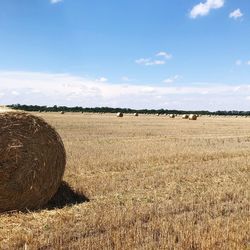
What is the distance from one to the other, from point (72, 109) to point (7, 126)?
93.0 metres

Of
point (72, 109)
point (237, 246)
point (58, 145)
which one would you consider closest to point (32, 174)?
point (58, 145)

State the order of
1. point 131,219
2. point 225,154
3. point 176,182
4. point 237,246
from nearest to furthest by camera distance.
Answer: point 237,246, point 131,219, point 176,182, point 225,154

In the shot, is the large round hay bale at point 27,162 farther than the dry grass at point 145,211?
Yes

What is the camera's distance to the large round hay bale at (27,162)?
8.77m

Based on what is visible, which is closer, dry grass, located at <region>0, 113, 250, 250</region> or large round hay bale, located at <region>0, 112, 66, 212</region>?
dry grass, located at <region>0, 113, 250, 250</region>

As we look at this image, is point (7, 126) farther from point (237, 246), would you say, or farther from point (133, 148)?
point (133, 148)

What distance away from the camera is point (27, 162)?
30.0ft

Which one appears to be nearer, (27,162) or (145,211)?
(145,211)

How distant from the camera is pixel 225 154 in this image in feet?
54.5

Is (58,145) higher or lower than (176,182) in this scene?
higher

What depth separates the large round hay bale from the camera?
345 inches

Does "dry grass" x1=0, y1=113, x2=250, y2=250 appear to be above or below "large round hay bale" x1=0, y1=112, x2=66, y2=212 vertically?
below

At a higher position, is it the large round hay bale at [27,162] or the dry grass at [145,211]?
the large round hay bale at [27,162]

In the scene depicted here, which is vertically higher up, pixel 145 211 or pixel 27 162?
pixel 27 162
